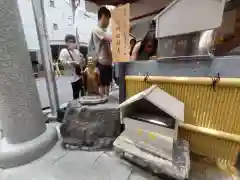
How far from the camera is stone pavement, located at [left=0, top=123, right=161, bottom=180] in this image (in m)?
0.81

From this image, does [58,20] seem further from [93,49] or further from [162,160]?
[162,160]

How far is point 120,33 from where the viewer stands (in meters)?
1.02

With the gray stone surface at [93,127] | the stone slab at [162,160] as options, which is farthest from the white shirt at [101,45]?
the stone slab at [162,160]

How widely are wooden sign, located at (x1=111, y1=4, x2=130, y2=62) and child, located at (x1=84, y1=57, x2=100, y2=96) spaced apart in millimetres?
236

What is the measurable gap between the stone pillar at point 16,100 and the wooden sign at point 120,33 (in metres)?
0.64

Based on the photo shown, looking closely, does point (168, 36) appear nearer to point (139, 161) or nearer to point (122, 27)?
point (122, 27)

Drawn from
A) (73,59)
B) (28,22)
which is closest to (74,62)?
(73,59)

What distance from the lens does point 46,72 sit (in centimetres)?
142

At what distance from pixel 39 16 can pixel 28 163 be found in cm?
125

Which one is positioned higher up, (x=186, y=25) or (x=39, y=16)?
(x=39, y=16)

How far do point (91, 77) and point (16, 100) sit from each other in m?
0.56

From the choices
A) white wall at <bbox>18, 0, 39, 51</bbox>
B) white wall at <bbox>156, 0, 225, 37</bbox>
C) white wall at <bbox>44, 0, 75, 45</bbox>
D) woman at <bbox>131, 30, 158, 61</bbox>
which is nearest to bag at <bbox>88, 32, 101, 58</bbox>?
woman at <bbox>131, 30, 158, 61</bbox>

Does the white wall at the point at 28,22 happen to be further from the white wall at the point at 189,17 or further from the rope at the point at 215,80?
the rope at the point at 215,80

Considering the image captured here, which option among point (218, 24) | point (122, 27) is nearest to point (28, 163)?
point (122, 27)
